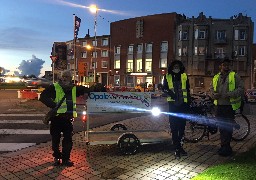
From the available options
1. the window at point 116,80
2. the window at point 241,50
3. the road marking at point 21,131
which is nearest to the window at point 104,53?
the window at point 116,80

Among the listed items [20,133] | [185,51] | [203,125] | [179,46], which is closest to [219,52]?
[185,51]

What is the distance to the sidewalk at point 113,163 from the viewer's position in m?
5.34

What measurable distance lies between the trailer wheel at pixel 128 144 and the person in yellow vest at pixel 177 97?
89 cm

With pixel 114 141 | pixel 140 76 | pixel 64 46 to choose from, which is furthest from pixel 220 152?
pixel 140 76

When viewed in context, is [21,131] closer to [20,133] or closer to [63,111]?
[20,133]

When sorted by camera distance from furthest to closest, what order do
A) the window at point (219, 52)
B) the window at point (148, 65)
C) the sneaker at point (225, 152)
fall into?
the window at point (148, 65) → the window at point (219, 52) → the sneaker at point (225, 152)

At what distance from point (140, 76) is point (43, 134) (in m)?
55.5

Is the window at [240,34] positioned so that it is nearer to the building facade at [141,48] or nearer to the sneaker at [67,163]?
the building facade at [141,48]

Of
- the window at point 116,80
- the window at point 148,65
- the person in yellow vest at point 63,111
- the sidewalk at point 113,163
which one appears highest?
the window at point 148,65

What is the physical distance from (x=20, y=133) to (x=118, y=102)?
4.49 metres

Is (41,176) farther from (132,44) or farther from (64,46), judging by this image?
(132,44)

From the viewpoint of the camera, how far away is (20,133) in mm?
9641

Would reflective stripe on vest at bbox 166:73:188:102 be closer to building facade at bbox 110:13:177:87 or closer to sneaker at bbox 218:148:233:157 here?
sneaker at bbox 218:148:233:157

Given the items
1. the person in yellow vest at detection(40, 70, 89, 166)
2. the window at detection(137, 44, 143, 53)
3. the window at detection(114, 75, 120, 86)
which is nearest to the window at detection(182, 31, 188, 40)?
the window at detection(137, 44, 143, 53)
